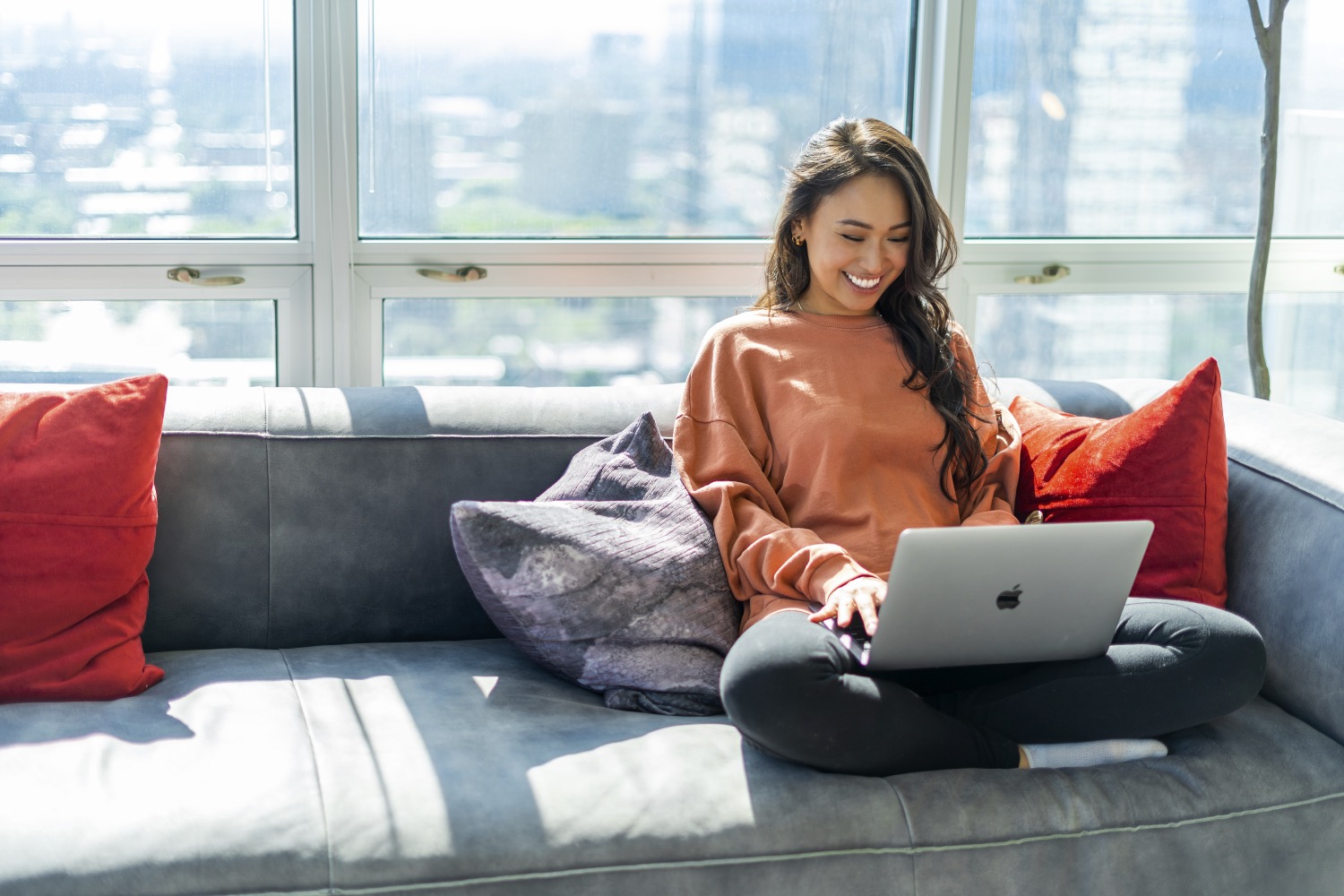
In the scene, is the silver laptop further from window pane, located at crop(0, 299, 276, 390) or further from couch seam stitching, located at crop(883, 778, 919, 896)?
Result: window pane, located at crop(0, 299, 276, 390)

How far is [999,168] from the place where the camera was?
248 centimetres

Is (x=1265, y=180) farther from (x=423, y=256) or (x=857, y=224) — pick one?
(x=423, y=256)

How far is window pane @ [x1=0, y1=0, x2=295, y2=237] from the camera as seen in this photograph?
6.84ft

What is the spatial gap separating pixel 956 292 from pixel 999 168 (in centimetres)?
26

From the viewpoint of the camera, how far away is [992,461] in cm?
185

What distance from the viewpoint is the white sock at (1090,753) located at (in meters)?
1.48

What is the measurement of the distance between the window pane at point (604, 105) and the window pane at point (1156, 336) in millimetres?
527

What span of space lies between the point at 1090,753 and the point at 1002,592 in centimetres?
28

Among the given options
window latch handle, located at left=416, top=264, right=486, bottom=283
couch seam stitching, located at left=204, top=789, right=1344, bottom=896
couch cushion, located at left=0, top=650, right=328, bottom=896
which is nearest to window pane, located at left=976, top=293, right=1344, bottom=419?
window latch handle, located at left=416, top=264, right=486, bottom=283

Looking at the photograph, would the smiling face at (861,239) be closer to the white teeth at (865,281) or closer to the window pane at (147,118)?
the white teeth at (865,281)

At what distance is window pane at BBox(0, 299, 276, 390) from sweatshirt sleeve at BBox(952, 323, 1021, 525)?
1248 mm

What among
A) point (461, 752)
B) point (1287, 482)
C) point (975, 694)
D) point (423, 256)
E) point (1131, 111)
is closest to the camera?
point (461, 752)

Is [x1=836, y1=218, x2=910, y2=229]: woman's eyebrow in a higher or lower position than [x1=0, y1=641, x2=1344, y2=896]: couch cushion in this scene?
higher

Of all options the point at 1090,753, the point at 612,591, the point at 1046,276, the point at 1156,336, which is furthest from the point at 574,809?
the point at 1156,336
